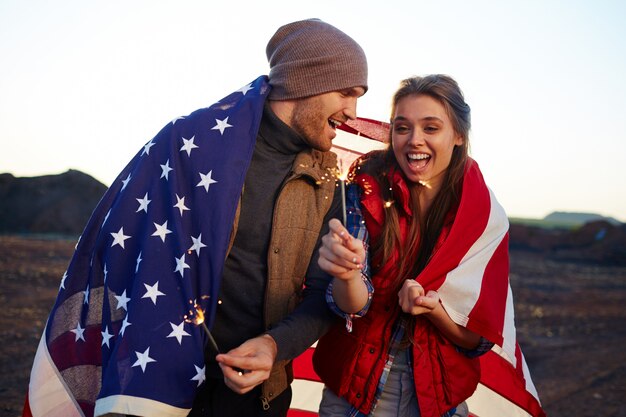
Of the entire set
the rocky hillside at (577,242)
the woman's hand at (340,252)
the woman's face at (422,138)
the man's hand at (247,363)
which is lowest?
the rocky hillside at (577,242)

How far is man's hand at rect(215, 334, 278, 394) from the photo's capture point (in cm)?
214

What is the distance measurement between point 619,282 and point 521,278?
4.05m

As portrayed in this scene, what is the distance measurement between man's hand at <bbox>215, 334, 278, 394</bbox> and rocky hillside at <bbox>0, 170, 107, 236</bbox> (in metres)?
26.5

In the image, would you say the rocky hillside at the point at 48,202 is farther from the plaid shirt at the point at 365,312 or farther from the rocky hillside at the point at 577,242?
the plaid shirt at the point at 365,312

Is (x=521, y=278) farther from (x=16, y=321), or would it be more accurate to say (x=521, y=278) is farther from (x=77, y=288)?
(x=77, y=288)

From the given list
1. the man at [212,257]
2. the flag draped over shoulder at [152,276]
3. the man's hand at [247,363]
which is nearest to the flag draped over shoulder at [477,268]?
the man at [212,257]

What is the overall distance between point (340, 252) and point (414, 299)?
50cm

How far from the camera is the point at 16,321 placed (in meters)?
9.45

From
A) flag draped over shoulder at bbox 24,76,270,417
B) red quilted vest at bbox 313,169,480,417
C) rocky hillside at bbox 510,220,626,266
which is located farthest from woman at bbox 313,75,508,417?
rocky hillside at bbox 510,220,626,266

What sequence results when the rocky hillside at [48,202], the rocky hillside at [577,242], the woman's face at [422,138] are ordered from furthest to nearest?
1. the rocky hillside at [577,242]
2. the rocky hillside at [48,202]
3. the woman's face at [422,138]

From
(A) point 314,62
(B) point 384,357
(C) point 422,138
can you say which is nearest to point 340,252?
(B) point 384,357

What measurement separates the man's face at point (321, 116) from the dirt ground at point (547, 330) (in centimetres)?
457

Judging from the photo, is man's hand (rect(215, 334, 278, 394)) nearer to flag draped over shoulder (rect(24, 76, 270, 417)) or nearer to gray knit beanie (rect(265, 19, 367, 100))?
flag draped over shoulder (rect(24, 76, 270, 417))

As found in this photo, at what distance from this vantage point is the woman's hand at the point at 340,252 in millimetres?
2104
